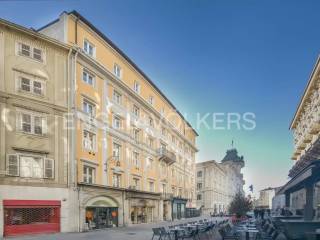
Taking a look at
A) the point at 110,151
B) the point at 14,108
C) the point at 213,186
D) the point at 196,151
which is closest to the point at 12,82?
the point at 14,108

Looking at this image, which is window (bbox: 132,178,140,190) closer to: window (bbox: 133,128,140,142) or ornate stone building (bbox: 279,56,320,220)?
window (bbox: 133,128,140,142)

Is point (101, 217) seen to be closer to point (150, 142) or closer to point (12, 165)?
point (12, 165)

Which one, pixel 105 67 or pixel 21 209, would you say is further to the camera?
pixel 105 67

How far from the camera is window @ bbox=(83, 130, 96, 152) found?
29.4 m

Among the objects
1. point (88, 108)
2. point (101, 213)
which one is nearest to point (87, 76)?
point (88, 108)

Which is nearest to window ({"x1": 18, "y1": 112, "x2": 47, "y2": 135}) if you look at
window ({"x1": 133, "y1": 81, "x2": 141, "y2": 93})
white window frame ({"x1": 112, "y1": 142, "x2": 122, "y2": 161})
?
white window frame ({"x1": 112, "y1": 142, "x2": 122, "y2": 161})

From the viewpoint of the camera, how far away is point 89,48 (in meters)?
31.0

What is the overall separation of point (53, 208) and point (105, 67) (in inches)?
559

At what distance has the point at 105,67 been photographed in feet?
108

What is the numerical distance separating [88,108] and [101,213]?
959 centimetres

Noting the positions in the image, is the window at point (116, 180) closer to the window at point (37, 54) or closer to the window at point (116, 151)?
the window at point (116, 151)

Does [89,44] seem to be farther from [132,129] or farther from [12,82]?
[132,129]

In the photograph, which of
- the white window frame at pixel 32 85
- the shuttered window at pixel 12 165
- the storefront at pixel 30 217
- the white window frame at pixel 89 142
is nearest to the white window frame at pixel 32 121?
the white window frame at pixel 32 85

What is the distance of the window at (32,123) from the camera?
79.6 ft
